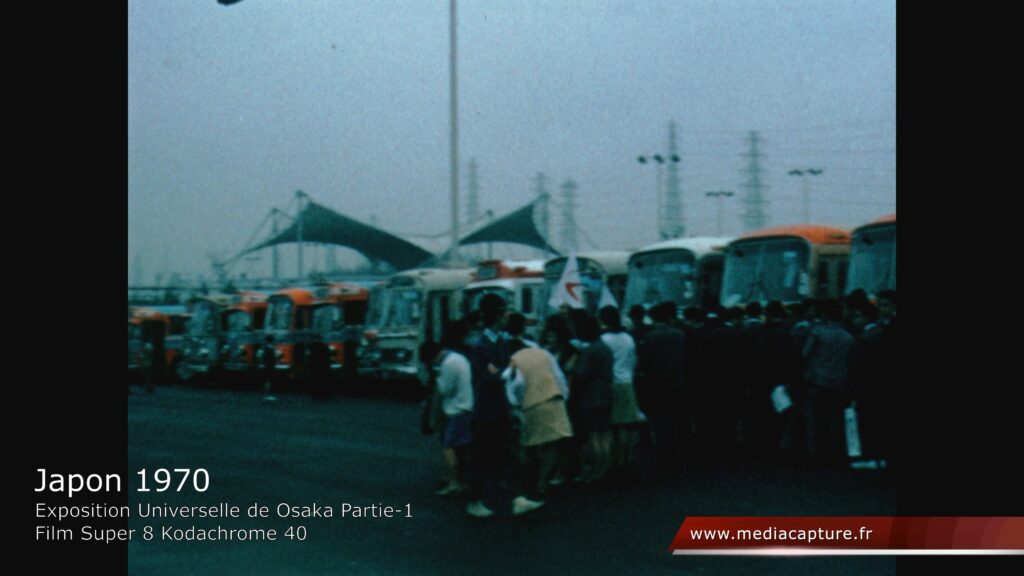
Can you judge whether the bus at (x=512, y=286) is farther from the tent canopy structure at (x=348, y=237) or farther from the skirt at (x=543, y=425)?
the tent canopy structure at (x=348, y=237)

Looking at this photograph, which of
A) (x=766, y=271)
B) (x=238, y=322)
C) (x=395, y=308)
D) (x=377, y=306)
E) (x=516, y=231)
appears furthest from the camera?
(x=516, y=231)

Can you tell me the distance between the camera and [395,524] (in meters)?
9.62

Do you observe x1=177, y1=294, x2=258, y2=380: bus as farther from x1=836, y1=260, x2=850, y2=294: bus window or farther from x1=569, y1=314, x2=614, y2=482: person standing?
x1=569, y1=314, x2=614, y2=482: person standing

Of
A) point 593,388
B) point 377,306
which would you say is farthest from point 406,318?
point 593,388

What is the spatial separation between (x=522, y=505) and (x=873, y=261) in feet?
27.7

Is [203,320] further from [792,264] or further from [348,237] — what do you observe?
[792,264]

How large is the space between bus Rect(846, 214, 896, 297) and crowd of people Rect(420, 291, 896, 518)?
253 cm

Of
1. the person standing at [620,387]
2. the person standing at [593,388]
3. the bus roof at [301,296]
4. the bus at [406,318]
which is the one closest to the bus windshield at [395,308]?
the bus at [406,318]

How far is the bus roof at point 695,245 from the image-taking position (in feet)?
65.9

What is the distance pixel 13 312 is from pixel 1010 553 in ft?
15.1

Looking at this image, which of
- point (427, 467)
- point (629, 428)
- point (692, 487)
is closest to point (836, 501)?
point (692, 487)

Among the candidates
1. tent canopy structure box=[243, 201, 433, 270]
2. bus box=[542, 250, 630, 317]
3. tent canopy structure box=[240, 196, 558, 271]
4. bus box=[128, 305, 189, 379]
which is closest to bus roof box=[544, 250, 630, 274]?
bus box=[542, 250, 630, 317]

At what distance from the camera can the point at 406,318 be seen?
86.6 feet

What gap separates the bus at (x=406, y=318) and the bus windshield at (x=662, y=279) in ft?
19.4
